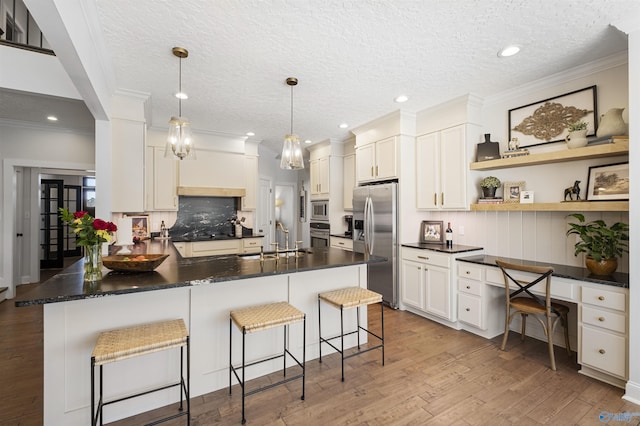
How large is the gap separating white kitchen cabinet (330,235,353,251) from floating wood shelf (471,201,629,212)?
7.03 ft

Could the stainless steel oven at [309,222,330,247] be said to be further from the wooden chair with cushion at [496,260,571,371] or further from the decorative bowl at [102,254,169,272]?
the decorative bowl at [102,254,169,272]

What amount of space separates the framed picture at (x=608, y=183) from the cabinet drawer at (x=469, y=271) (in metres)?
1.19

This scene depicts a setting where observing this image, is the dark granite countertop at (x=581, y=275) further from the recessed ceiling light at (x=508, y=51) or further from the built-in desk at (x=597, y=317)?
the recessed ceiling light at (x=508, y=51)

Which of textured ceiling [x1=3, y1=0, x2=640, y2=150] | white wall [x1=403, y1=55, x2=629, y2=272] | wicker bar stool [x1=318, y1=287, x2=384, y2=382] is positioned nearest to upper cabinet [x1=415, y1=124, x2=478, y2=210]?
white wall [x1=403, y1=55, x2=629, y2=272]

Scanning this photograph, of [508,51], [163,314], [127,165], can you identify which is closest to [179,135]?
[127,165]

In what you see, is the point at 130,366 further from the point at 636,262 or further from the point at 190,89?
the point at 636,262

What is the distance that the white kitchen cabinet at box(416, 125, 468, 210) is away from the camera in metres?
3.62

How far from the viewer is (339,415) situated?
1.99 meters

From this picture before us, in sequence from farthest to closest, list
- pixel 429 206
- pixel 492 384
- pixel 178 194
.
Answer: pixel 178 194, pixel 429 206, pixel 492 384

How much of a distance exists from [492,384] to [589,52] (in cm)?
294

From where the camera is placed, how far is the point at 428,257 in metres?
3.69

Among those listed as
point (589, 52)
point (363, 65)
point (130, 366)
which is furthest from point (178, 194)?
point (589, 52)

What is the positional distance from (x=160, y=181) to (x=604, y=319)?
216 inches

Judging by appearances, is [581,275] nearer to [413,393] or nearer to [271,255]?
[413,393]
